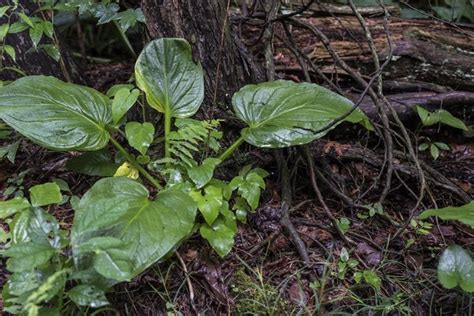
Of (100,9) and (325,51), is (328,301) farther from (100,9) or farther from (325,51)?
(100,9)

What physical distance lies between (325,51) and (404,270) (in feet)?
4.62

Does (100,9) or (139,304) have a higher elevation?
(100,9)

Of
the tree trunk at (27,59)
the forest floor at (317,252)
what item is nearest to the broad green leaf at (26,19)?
the tree trunk at (27,59)

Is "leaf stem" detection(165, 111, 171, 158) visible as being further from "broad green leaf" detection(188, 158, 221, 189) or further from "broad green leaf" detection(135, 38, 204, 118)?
"broad green leaf" detection(188, 158, 221, 189)

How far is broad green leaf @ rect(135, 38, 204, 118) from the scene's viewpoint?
2416 millimetres

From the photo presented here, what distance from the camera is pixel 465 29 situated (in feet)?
10.8

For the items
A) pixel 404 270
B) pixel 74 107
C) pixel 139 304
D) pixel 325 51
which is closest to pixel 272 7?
pixel 325 51

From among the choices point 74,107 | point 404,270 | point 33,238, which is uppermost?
point 74,107

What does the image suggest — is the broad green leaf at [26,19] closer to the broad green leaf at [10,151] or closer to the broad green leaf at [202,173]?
the broad green leaf at [10,151]

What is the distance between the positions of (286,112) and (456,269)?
0.94 m

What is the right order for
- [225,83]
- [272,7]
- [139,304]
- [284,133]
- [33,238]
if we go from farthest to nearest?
[272,7] → [225,83] → [284,133] → [139,304] → [33,238]

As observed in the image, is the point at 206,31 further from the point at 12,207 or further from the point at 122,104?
the point at 12,207

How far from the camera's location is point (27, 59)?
9.57ft

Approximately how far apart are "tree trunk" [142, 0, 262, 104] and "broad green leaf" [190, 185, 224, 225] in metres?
0.48
